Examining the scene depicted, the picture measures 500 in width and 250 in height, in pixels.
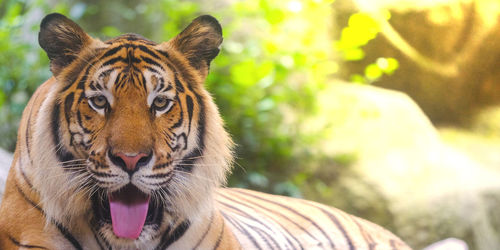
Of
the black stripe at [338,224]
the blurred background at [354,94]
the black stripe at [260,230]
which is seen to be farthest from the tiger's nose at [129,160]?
the blurred background at [354,94]

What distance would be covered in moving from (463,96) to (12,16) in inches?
135

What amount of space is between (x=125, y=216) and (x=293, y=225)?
1.15 metres

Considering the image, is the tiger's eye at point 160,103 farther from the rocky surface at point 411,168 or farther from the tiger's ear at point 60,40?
the rocky surface at point 411,168

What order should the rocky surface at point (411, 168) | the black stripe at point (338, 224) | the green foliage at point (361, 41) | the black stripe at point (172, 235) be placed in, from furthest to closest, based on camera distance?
the green foliage at point (361, 41) < the rocky surface at point (411, 168) < the black stripe at point (338, 224) < the black stripe at point (172, 235)

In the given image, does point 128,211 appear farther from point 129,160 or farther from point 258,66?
point 258,66

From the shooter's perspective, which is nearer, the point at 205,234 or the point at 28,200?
the point at 28,200

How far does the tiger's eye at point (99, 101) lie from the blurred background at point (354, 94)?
2.46 meters

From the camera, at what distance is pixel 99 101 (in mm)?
1682

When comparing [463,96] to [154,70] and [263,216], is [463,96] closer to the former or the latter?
[263,216]

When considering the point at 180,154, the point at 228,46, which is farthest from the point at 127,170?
the point at 228,46

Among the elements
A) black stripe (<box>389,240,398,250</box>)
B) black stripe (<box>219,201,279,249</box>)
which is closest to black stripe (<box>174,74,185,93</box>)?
black stripe (<box>219,201,279,249</box>)

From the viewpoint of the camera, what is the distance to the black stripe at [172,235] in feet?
5.99

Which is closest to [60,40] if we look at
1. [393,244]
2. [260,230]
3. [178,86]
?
[178,86]

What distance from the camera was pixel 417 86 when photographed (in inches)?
183
